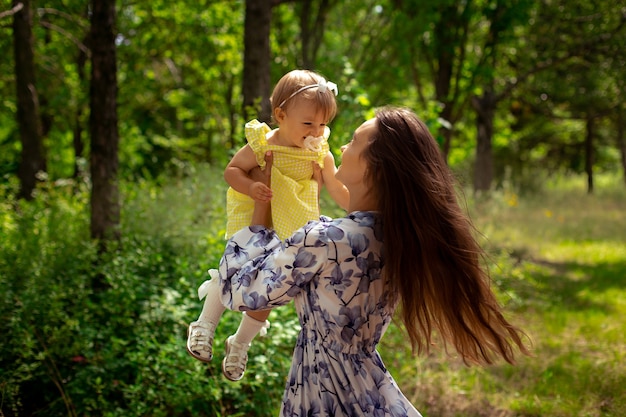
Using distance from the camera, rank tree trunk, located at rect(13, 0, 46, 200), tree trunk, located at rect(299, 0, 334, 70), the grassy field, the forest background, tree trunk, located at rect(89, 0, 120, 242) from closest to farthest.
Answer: the forest background, the grassy field, tree trunk, located at rect(89, 0, 120, 242), tree trunk, located at rect(13, 0, 46, 200), tree trunk, located at rect(299, 0, 334, 70)

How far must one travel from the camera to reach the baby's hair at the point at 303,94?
2.54 metres

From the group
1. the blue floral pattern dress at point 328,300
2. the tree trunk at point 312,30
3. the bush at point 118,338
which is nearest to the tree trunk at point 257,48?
the bush at point 118,338

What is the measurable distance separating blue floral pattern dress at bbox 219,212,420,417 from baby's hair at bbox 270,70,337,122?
452 millimetres

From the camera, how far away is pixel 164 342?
4.32 m

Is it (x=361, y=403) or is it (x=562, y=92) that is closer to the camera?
(x=361, y=403)

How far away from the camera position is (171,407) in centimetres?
397

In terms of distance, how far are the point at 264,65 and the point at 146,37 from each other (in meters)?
8.36

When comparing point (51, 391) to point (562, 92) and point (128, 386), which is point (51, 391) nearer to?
point (128, 386)

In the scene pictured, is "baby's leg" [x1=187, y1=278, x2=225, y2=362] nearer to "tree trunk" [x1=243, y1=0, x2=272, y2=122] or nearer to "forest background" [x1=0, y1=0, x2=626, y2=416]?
"forest background" [x1=0, y1=0, x2=626, y2=416]

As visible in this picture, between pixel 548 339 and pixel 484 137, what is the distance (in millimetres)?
8946

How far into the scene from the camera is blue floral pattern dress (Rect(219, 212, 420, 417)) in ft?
7.38

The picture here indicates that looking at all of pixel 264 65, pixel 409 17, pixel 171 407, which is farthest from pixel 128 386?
pixel 409 17

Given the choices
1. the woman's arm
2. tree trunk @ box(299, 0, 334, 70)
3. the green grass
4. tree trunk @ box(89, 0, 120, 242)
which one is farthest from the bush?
tree trunk @ box(299, 0, 334, 70)

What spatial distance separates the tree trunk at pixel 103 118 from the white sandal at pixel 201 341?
272 centimetres
